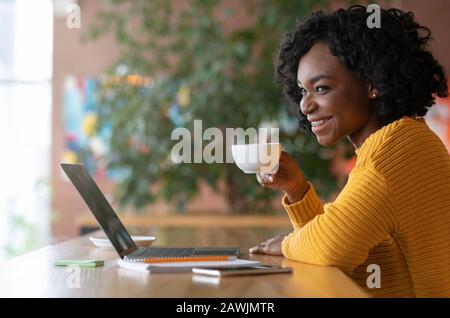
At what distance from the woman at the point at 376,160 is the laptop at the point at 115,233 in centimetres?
14

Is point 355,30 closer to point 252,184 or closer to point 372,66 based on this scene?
point 372,66

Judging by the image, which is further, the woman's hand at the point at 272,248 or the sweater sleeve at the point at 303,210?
the sweater sleeve at the point at 303,210

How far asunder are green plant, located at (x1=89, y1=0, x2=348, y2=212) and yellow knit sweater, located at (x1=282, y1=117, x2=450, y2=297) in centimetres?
351

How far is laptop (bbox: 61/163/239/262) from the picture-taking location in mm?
1608

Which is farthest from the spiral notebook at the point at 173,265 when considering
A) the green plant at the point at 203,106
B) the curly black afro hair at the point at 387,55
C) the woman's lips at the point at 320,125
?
the green plant at the point at 203,106

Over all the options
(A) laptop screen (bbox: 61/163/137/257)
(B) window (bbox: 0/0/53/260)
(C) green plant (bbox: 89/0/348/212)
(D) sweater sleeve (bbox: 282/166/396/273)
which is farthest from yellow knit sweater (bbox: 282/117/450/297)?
(B) window (bbox: 0/0/53/260)

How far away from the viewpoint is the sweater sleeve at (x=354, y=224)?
146cm

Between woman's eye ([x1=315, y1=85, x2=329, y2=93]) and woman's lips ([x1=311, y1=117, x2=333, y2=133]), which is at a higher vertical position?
woman's eye ([x1=315, y1=85, x2=329, y2=93])

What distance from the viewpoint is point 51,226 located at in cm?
694

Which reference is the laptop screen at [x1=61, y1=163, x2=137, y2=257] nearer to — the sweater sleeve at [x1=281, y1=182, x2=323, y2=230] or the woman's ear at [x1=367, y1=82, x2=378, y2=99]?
the sweater sleeve at [x1=281, y1=182, x2=323, y2=230]

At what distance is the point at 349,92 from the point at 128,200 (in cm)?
371

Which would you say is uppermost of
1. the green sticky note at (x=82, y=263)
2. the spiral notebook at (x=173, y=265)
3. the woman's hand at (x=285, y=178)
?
the woman's hand at (x=285, y=178)

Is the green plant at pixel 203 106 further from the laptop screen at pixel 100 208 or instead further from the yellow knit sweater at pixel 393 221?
the yellow knit sweater at pixel 393 221
